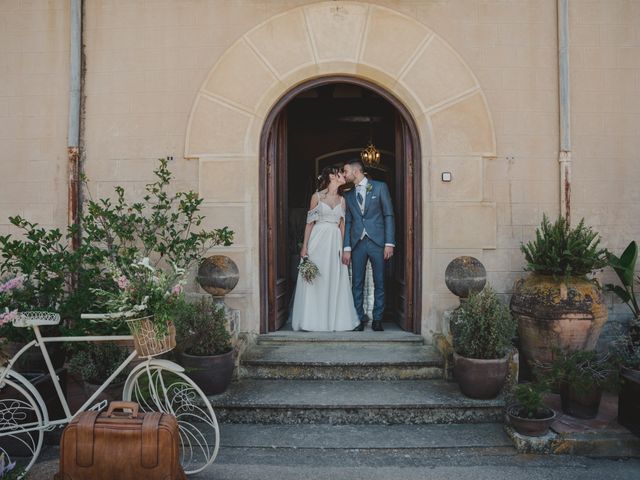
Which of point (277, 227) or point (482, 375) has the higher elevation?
point (277, 227)

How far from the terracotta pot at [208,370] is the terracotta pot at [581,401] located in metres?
2.88

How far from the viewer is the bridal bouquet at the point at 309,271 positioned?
641cm

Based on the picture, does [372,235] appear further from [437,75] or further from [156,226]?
[156,226]

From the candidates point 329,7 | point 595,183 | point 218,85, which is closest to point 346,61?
point 329,7

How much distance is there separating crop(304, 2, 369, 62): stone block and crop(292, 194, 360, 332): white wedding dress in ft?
5.87

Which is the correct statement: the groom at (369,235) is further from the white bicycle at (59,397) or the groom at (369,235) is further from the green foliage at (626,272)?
the white bicycle at (59,397)

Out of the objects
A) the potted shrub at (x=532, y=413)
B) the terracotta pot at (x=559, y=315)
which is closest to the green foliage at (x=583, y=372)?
the potted shrub at (x=532, y=413)

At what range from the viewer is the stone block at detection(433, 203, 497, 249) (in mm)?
5660

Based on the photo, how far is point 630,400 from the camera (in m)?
4.29

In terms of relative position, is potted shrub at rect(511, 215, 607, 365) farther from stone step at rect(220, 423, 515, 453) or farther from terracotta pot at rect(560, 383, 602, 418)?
stone step at rect(220, 423, 515, 453)

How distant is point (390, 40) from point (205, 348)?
11.9 ft

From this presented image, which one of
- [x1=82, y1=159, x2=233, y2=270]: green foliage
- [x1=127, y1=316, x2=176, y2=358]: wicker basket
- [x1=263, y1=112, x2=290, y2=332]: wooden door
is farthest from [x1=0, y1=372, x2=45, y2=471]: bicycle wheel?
[x1=263, y1=112, x2=290, y2=332]: wooden door

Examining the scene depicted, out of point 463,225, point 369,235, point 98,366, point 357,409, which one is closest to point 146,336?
point 98,366

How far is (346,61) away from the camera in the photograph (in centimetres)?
568
